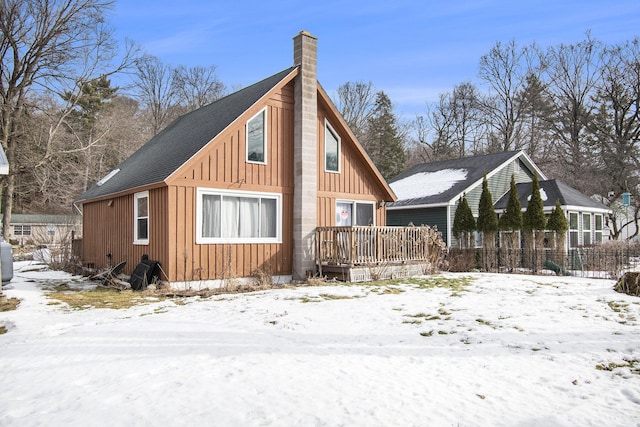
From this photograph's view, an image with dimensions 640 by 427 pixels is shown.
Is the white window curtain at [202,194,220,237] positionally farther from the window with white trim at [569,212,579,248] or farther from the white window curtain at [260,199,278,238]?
the window with white trim at [569,212,579,248]

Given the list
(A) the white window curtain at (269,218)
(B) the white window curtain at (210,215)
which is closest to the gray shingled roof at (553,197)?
(A) the white window curtain at (269,218)

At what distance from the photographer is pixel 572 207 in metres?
20.3

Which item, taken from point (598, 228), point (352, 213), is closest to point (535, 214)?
point (352, 213)

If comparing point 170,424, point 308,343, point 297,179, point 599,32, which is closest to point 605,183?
point 599,32

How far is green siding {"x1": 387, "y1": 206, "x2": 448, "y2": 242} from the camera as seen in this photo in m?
20.8

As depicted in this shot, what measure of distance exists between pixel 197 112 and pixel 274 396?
51.4 feet

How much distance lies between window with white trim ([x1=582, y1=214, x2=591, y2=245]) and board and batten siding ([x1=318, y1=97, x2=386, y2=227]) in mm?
11850

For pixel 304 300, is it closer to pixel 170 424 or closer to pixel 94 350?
→ pixel 94 350

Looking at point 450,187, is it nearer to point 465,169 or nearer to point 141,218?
point 465,169

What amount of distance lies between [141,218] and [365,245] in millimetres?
6062

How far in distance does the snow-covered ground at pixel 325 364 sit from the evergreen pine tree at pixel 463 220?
987cm

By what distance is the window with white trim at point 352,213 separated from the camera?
14927 mm

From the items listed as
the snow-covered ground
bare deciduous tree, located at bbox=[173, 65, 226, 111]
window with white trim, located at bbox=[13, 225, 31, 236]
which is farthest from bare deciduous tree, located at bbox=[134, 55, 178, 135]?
the snow-covered ground

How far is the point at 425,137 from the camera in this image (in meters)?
45.1
